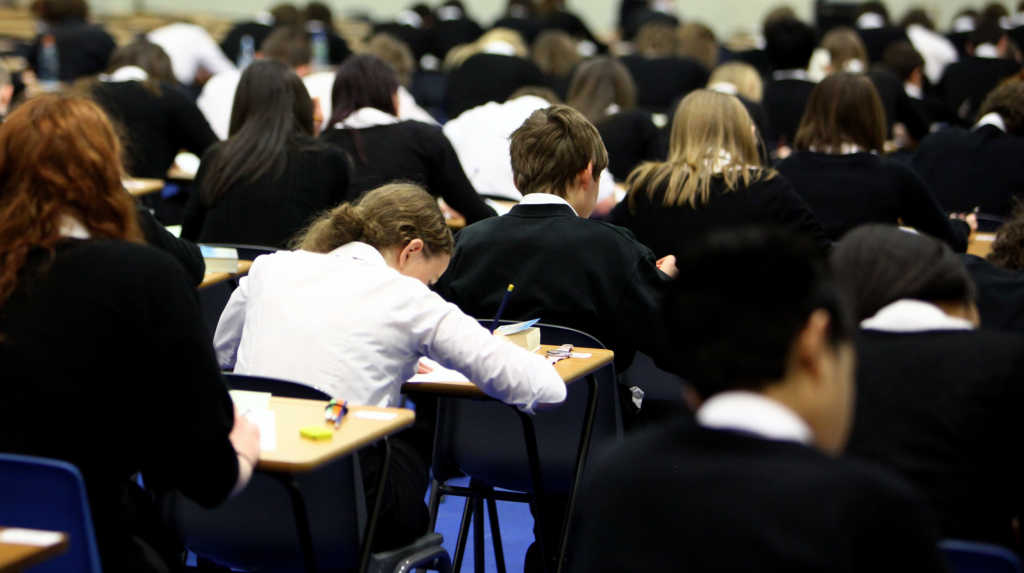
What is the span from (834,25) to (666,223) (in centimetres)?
888

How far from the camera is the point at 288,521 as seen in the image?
244 centimetres

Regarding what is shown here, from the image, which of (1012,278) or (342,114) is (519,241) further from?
(342,114)

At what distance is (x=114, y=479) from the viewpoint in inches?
82.4

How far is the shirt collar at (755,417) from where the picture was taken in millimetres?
1327

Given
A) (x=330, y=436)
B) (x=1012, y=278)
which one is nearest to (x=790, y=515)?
(x=330, y=436)

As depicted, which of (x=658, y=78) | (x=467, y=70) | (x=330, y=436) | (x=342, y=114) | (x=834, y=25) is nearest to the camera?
(x=330, y=436)

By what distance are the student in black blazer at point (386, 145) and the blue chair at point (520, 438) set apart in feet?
5.36

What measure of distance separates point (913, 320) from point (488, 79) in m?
5.93

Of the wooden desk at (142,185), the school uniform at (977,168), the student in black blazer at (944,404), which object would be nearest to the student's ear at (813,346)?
the student in black blazer at (944,404)

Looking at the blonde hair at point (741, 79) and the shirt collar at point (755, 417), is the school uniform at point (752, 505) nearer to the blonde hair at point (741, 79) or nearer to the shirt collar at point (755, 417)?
the shirt collar at point (755, 417)

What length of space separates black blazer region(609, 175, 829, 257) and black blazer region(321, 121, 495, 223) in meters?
0.90

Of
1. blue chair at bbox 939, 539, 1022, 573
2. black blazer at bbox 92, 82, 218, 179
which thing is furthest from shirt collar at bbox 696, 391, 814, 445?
black blazer at bbox 92, 82, 218, 179

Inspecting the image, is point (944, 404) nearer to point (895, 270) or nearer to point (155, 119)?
point (895, 270)

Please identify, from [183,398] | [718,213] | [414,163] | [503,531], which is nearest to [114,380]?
[183,398]
